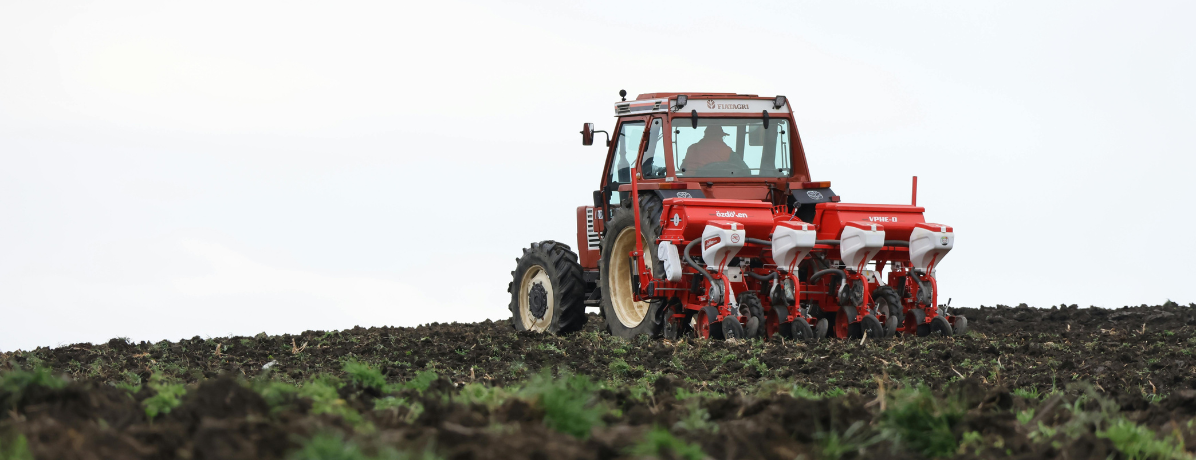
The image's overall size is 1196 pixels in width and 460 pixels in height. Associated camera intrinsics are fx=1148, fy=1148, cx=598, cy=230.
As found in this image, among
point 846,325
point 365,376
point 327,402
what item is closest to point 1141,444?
point 327,402

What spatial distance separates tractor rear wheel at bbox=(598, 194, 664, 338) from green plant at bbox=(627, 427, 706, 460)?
760 cm

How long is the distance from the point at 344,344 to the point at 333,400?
265 inches

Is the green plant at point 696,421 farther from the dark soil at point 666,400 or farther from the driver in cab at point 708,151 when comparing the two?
the driver in cab at point 708,151

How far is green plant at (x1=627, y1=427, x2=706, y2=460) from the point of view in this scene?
11.7ft

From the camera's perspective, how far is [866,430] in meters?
4.29

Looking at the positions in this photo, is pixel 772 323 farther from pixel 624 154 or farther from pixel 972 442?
pixel 972 442

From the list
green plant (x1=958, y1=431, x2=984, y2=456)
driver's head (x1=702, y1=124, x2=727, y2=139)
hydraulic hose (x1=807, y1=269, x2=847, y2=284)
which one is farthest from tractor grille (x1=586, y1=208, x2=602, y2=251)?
green plant (x1=958, y1=431, x2=984, y2=456)

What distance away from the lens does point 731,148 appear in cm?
1232

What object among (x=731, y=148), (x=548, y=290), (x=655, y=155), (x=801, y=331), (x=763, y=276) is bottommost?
(x=801, y=331)

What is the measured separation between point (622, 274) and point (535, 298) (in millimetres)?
1508

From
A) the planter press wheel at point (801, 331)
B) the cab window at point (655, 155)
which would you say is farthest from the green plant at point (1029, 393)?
the cab window at point (655, 155)

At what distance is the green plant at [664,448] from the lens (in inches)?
140

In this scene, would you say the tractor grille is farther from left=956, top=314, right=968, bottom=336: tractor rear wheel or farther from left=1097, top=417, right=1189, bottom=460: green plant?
left=1097, top=417, right=1189, bottom=460: green plant

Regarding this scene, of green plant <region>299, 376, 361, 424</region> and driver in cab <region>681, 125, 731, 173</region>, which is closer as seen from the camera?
green plant <region>299, 376, 361, 424</region>
